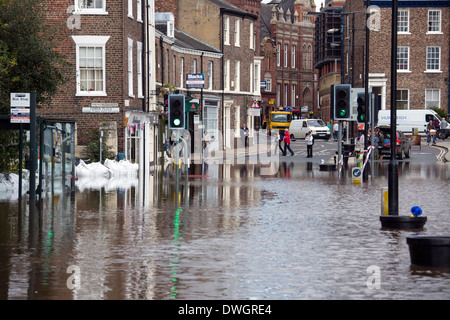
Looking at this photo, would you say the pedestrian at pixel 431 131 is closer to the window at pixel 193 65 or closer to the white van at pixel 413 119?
the white van at pixel 413 119

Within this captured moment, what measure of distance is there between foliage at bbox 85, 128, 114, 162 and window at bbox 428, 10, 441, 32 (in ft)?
143

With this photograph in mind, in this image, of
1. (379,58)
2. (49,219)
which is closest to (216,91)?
(379,58)

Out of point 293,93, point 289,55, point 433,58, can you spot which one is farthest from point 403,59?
point 293,93

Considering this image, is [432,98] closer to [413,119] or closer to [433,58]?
[433,58]

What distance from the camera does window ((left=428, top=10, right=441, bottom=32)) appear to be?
248 ft

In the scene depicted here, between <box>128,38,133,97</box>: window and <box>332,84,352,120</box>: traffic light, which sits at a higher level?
<box>128,38,133,97</box>: window

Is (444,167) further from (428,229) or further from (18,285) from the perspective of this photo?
(18,285)

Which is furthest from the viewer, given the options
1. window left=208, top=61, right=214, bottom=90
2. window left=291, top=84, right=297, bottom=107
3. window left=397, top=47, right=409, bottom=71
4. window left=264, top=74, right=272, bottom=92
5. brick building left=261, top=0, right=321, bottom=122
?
window left=291, top=84, right=297, bottom=107

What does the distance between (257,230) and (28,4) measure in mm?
13925

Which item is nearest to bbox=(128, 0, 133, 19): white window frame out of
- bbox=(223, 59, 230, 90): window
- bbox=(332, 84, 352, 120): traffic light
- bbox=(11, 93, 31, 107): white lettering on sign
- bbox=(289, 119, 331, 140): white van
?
bbox=(332, 84, 352, 120): traffic light

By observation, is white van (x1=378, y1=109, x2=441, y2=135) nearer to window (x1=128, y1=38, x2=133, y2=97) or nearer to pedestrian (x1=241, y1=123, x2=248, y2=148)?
pedestrian (x1=241, y1=123, x2=248, y2=148)

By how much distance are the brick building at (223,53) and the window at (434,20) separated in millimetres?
15012

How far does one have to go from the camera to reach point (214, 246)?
46.6ft
